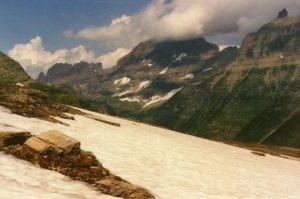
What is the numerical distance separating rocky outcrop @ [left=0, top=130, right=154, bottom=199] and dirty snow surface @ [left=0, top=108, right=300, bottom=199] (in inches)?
42.4

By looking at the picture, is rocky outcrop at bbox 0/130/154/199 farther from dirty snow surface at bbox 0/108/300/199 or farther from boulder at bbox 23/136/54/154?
dirty snow surface at bbox 0/108/300/199

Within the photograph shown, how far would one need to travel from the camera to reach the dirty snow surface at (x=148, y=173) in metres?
19.5

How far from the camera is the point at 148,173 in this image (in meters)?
27.9

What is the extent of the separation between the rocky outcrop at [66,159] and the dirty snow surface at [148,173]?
3.53 feet

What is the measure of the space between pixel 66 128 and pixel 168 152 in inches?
352

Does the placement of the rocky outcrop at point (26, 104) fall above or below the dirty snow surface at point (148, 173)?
above

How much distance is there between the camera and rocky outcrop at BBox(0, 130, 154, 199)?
856 inches

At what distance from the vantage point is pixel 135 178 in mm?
25484

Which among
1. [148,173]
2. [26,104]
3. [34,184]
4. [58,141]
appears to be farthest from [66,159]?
[26,104]

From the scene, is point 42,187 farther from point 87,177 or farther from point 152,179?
point 152,179

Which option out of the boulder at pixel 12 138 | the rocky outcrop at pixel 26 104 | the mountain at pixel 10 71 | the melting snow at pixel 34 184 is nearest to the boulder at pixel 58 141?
the boulder at pixel 12 138

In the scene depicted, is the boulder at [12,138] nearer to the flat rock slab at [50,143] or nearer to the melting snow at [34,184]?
the flat rock slab at [50,143]

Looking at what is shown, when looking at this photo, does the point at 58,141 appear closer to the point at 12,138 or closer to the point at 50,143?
the point at 50,143

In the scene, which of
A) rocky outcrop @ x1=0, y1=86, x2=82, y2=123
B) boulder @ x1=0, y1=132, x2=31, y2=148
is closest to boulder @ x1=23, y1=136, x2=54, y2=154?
boulder @ x1=0, y1=132, x2=31, y2=148
